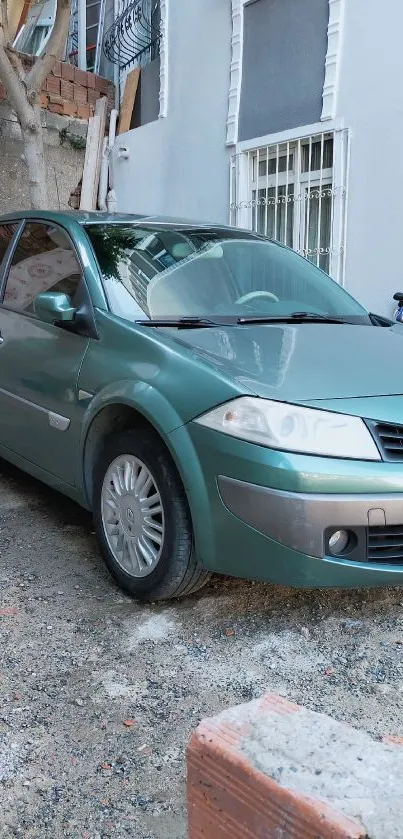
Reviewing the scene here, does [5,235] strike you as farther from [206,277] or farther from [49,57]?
[49,57]

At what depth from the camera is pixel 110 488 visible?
3043 millimetres

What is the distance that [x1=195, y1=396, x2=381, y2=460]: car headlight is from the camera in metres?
2.40

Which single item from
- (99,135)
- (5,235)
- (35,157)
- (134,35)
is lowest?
(5,235)

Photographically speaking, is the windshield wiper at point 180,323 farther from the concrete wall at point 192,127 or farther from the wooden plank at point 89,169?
the wooden plank at point 89,169

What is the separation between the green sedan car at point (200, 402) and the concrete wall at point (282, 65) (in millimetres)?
3922

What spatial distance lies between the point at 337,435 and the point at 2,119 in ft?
28.6

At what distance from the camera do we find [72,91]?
10281mm

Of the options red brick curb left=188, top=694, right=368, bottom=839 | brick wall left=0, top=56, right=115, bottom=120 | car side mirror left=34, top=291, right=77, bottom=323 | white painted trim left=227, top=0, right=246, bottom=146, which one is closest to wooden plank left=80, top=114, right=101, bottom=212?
brick wall left=0, top=56, right=115, bottom=120

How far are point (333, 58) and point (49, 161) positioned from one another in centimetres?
468

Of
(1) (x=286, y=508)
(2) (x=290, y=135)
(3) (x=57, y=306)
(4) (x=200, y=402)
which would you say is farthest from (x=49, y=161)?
(1) (x=286, y=508)

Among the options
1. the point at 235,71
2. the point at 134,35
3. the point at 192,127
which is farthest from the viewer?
the point at 134,35

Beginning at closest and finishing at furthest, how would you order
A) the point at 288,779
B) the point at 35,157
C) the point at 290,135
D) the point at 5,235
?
1. the point at 288,779
2. the point at 5,235
3. the point at 290,135
4. the point at 35,157

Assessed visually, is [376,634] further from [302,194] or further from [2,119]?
[2,119]

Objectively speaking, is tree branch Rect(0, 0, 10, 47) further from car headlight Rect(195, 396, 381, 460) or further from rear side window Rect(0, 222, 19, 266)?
car headlight Rect(195, 396, 381, 460)
